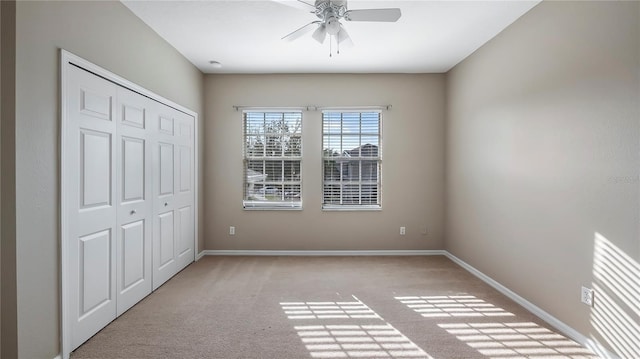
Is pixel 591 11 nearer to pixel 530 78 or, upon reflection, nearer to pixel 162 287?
pixel 530 78

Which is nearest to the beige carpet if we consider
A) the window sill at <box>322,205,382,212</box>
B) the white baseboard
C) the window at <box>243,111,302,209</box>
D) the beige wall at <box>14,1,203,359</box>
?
the beige wall at <box>14,1,203,359</box>

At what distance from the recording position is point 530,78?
2.89 metres

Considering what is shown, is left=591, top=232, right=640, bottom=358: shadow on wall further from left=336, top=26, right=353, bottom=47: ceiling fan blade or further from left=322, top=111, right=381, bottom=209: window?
left=322, top=111, right=381, bottom=209: window

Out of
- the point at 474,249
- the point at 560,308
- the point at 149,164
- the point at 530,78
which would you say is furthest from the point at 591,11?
the point at 149,164

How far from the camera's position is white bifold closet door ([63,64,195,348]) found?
226 cm

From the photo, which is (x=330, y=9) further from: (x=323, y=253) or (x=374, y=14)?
(x=323, y=253)

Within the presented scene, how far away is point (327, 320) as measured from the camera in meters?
2.75

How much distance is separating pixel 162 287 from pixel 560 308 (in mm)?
3745

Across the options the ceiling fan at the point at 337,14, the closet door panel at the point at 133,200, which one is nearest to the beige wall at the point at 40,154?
the closet door panel at the point at 133,200

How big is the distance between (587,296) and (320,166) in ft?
10.9

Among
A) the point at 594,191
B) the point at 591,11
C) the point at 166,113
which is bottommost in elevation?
the point at 594,191

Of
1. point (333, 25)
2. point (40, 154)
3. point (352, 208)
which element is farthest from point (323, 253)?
point (40, 154)

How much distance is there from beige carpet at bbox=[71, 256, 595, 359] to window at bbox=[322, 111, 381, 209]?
3.97 ft

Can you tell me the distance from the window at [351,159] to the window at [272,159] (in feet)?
1.43
